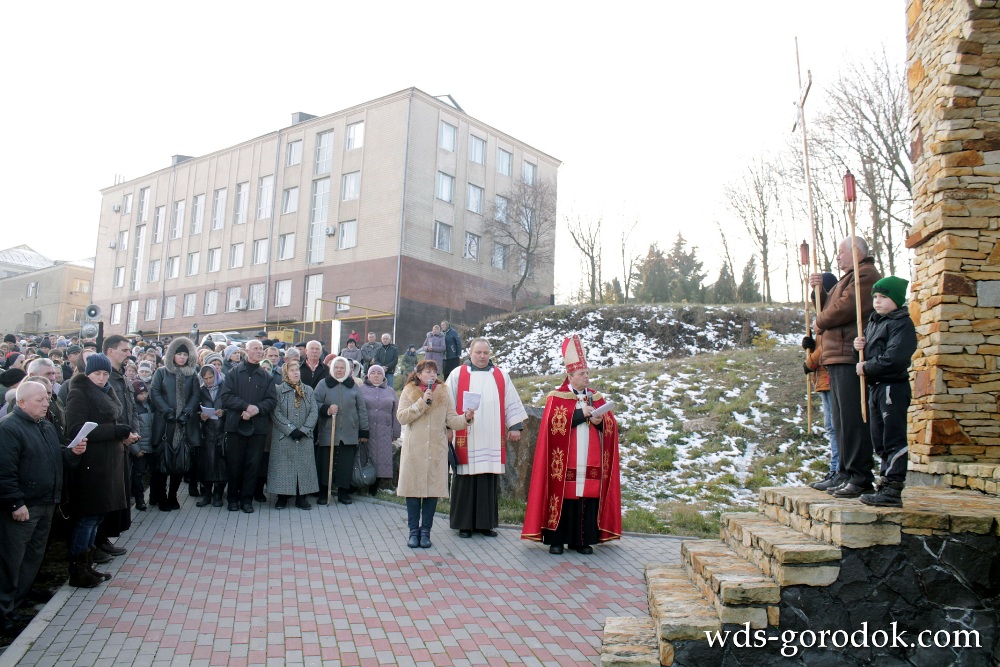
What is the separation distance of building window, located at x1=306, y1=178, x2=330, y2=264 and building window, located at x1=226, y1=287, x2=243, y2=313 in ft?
18.2

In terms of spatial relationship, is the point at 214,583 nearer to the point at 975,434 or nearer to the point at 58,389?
the point at 58,389

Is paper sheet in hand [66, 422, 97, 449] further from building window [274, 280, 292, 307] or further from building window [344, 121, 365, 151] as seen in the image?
building window [274, 280, 292, 307]

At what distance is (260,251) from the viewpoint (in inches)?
1471

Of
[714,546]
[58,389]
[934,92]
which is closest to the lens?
[714,546]

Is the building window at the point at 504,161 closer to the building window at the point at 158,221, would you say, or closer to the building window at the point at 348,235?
the building window at the point at 348,235

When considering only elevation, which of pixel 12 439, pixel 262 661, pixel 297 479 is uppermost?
pixel 12 439

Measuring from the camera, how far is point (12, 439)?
5266mm

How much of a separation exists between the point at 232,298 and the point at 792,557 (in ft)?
123

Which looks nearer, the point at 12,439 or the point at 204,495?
the point at 12,439

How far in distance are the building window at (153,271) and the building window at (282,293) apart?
12.7 meters

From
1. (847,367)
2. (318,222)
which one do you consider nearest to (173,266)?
(318,222)

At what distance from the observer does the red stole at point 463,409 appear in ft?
26.6

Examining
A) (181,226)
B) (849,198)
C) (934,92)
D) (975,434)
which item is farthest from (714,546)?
(181,226)

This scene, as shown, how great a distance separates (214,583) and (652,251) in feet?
126
